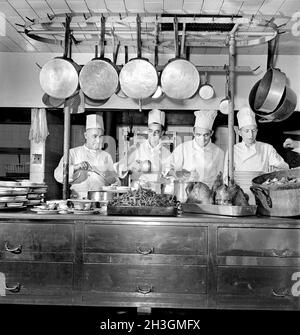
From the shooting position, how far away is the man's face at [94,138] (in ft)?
14.3

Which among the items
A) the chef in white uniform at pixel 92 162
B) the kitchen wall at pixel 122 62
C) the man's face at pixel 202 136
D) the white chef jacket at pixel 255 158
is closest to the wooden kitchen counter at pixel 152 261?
the chef in white uniform at pixel 92 162

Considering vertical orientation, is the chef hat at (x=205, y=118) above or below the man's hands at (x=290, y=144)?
above

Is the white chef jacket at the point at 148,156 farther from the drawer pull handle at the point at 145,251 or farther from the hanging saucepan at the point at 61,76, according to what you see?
the drawer pull handle at the point at 145,251

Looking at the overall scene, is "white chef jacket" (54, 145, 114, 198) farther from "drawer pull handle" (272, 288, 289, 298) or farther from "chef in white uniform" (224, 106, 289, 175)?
"drawer pull handle" (272, 288, 289, 298)

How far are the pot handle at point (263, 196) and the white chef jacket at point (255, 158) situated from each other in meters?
1.93

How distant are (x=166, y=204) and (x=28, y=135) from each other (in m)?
3.15

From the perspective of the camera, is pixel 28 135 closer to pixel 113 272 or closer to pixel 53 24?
pixel 53 24

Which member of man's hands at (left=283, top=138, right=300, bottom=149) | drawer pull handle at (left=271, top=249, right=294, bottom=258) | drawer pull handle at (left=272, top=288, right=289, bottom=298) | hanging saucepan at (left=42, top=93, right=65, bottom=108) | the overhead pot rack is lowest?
drawer pull handle at (left=272, top=288, right=289, bottom=298)

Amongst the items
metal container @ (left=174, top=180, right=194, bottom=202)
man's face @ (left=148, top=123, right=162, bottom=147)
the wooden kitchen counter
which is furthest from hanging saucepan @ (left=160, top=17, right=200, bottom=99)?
man's face @ (left=148, top=123, right=162, bottom=147)

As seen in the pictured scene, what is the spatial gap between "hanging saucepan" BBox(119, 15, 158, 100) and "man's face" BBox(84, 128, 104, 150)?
155 centimetres

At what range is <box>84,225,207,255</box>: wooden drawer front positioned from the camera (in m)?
2.04

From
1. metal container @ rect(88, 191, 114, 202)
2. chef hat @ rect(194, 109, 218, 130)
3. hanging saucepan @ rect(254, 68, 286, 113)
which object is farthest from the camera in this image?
chef hat @ rect(194, 109, 218, 130)

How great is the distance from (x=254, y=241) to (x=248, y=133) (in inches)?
91.3
